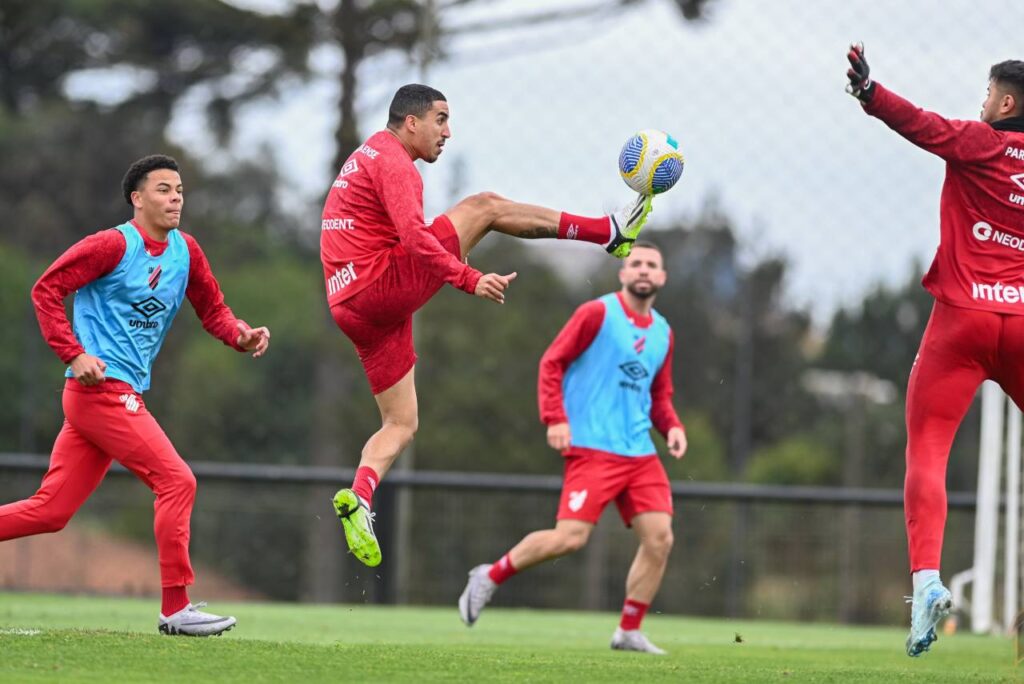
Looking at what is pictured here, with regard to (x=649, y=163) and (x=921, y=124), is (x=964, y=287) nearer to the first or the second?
(x=921, y=124)

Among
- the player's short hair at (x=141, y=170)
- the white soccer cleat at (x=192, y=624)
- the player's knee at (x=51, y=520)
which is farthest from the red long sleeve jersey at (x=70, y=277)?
the white soccer cleat at (x=192, y=624)

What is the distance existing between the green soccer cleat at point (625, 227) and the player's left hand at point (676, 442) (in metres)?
2.01

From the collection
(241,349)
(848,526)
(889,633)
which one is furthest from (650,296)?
(848,526)

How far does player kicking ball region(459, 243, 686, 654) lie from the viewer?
8.95m

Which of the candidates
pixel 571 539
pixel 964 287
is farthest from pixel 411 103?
pixel 571 539

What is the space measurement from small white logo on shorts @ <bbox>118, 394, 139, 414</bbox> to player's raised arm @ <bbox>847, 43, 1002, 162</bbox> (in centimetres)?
323

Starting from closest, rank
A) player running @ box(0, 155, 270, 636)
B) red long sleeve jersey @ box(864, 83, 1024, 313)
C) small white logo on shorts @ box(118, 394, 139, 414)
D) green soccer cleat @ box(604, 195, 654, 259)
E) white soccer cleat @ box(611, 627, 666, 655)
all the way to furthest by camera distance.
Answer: red long sleeve jersey @ box(864, 83, 1024, 313)
player running @ box(0, 155, 270, 636)
small white logo on shorts @ box(118, 394, 139, 414)
green soccer cleat @ box(604, 195, 654, 259)
white soccer cleat @ box(611, 627, 666, 655)

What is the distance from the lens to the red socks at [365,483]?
23.7 ft

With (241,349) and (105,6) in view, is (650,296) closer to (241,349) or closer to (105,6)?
(241,349)

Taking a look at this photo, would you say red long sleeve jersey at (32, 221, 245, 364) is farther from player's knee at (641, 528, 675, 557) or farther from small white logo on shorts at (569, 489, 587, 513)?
player's knee at (641, 528, 675, 557)

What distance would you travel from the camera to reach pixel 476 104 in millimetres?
18312

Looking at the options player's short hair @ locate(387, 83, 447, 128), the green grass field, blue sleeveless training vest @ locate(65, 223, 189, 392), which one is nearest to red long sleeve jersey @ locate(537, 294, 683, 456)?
the green grass field

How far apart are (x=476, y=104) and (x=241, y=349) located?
11.5 metres

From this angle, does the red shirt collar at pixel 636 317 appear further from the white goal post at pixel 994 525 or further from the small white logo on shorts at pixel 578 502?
the white goal post at pixel 994 525
